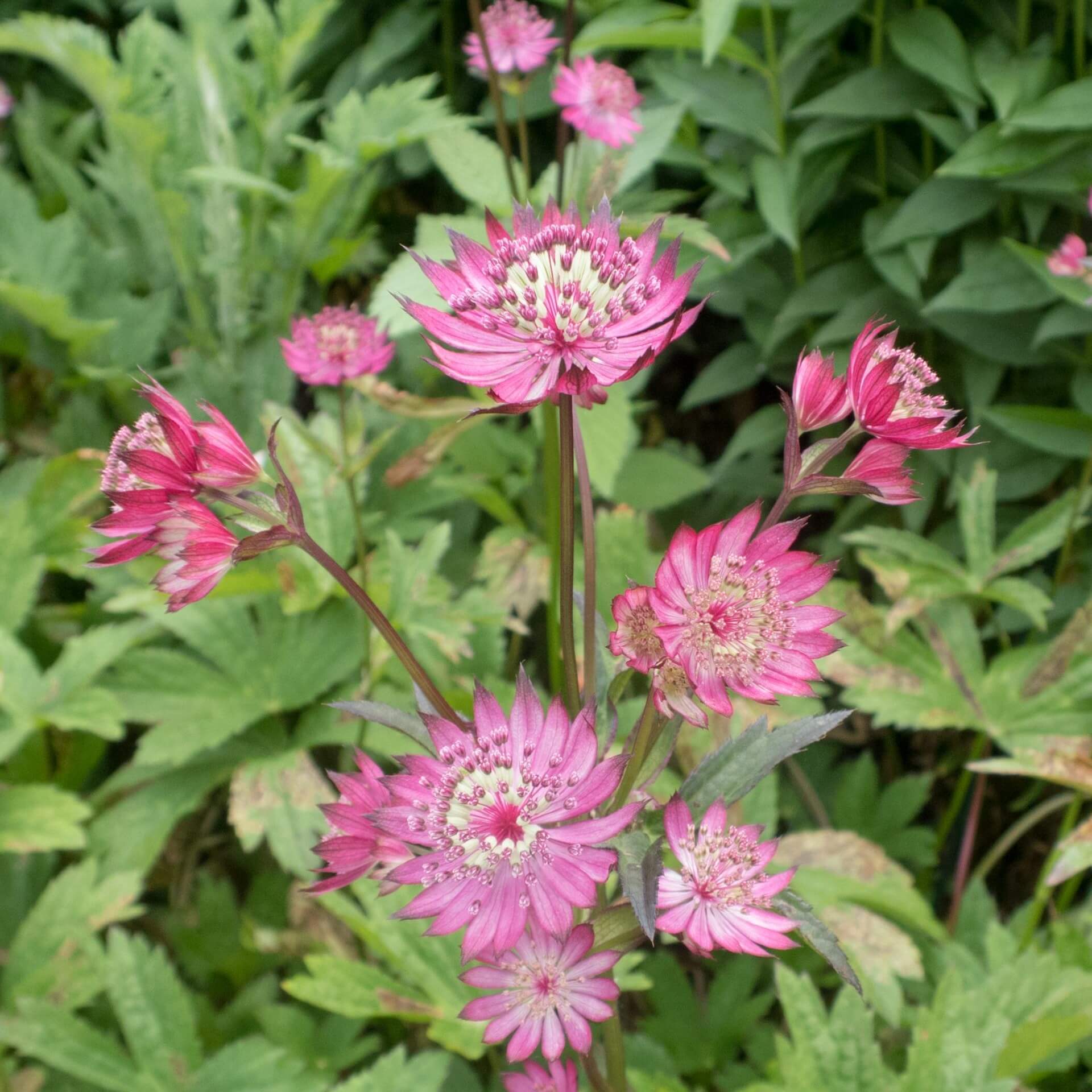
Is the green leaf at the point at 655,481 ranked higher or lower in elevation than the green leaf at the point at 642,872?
lower

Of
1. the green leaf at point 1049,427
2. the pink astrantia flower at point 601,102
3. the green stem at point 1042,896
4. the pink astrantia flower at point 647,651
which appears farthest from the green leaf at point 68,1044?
the green leaf at point 1049,427

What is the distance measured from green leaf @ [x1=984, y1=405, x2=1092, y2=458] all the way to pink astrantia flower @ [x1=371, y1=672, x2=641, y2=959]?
3.58 ft

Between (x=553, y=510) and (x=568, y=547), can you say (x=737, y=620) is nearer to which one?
(x=568, y=547)

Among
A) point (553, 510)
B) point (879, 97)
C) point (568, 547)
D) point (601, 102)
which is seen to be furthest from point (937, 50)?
point (568, 547)

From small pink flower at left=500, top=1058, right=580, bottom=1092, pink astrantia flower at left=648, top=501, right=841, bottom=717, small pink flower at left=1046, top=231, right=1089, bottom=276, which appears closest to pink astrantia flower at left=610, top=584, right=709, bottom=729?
pink astrantia flower at left=648, top=501, right=841, bottom=717

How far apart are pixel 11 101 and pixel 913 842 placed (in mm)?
2063

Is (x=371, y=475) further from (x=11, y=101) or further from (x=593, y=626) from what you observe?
(x=11, y=101)

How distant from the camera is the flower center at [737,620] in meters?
0.52

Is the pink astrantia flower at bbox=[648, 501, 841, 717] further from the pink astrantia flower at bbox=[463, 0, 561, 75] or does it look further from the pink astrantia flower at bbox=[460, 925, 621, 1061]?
the pink astrantia flower at bbox=[463, 0, 561, 75]

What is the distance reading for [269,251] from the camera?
177 cm

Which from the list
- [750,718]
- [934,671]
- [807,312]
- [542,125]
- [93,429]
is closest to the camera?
[750,718]

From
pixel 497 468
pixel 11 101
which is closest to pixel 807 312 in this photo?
pixel 497 468

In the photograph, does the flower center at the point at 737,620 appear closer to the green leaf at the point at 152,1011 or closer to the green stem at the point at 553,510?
the green stem at the point at 553,510

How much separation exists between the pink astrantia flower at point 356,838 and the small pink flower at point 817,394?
0.29m
